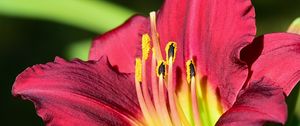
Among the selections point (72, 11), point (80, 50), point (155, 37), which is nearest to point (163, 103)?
point (155, 37)

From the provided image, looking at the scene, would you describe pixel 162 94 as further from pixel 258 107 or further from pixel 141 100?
pixel 258 107

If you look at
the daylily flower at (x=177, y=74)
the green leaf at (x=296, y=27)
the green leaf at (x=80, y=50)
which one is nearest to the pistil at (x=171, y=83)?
the daylily flower at (x=177, y=74)

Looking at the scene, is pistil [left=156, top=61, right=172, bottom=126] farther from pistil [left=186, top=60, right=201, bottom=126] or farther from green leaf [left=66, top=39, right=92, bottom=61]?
green leaf [left=66, top=39, right=92, bottom=61]

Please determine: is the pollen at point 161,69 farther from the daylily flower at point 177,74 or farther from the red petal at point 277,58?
the red petal at point 277,58

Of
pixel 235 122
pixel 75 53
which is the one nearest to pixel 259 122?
pixel 235 122

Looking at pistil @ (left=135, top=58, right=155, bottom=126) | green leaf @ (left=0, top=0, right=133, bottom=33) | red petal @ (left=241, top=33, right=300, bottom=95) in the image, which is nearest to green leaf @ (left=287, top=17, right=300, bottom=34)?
red petal @ (left=241, top=33, right=300, bottom=95)

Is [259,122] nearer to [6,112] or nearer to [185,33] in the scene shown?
[185,33]
